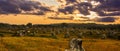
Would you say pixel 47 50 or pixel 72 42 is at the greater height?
pixel 72 42

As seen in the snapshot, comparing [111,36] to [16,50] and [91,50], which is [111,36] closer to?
[91,50]

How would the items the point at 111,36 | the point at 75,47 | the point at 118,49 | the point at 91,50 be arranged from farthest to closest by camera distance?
1. the point at 111,36
2. the point at 118,49
3. the point at 91,50
4. the point at 75,47

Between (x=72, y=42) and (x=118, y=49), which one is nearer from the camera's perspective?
(x=72, y=42)

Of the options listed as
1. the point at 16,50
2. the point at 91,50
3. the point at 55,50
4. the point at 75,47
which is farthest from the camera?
the point at 91,50

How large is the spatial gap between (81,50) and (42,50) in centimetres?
3994

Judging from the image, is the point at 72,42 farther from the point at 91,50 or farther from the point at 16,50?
the point at 91,50

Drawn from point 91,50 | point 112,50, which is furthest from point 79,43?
point 112,50

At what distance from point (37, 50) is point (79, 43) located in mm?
38620

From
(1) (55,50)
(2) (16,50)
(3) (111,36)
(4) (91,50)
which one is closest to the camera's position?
(2) (16,50)

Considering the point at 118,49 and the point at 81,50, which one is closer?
the point at 81,50

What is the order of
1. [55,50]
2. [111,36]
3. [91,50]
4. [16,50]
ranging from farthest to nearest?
[111,36]
[91,50]
[55,50]
[16,50]

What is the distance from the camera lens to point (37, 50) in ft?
240

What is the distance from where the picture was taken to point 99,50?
87.0 m

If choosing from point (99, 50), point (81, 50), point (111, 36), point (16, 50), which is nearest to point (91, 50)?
point (99, 50)
